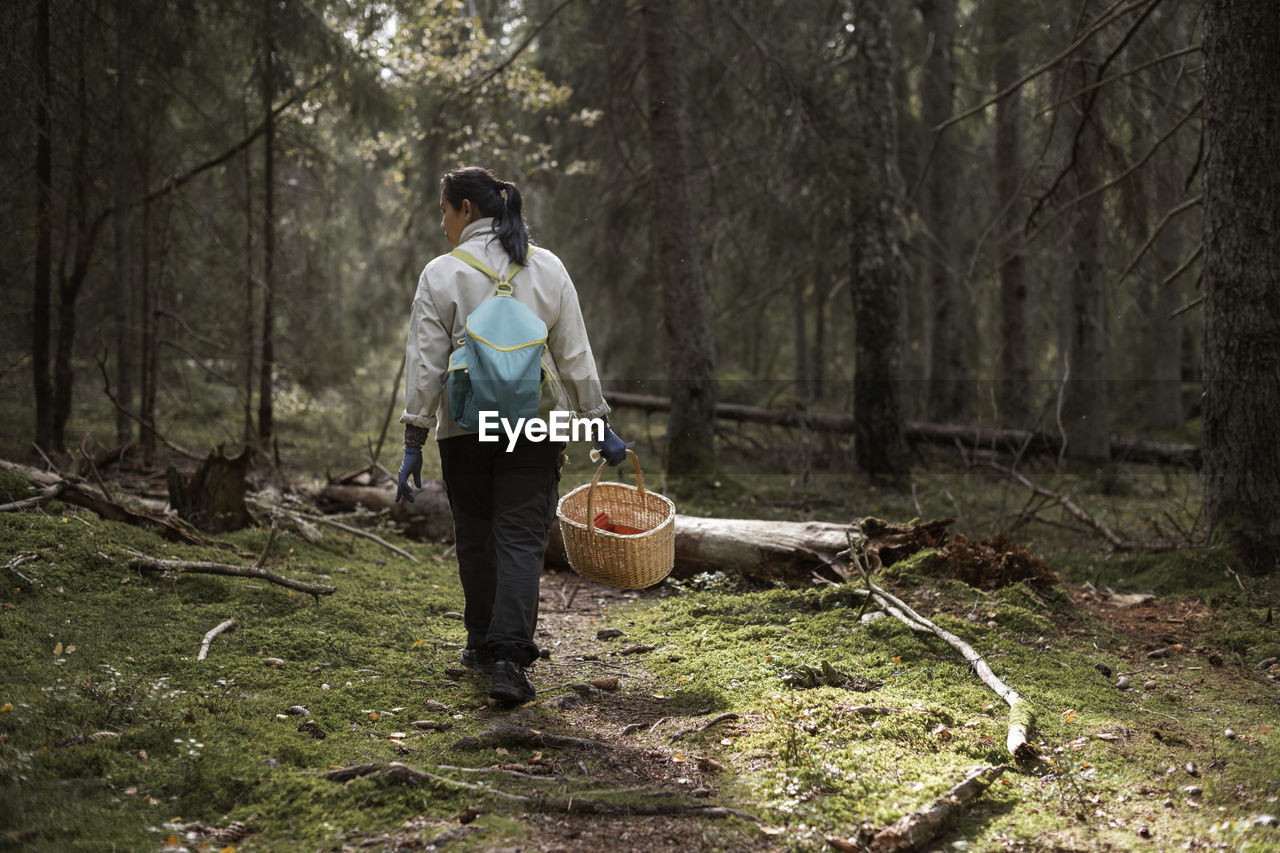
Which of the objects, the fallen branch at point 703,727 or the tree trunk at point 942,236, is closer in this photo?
the fallen branch at point 703,727

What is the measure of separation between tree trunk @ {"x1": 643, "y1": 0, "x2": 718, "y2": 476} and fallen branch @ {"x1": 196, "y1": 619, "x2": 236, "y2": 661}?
218 inches

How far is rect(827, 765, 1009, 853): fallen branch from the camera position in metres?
2.48

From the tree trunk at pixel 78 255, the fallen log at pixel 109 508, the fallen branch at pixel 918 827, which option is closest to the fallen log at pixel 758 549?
the fallen log at pixel 109 508

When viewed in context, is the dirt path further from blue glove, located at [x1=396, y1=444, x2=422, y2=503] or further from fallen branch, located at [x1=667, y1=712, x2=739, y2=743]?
blue glove, located at [x1=396, y1=444, x2=422, y2=503]

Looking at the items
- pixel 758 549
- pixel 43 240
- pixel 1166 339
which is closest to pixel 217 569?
pixel 758 549

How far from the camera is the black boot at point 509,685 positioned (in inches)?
144

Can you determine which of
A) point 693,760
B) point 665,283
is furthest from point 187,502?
point 665,283

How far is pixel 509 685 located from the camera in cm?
366

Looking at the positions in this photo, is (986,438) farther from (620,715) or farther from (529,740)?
(529,740)

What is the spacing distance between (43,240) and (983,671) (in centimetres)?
775

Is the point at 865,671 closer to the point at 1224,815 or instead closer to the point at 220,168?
the point at 1224,815

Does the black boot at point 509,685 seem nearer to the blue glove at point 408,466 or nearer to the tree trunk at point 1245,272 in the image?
the blue glove at point 408,466

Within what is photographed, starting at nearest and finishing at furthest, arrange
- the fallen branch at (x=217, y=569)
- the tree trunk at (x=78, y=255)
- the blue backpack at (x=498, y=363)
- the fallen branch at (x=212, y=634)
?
the blue backpack at (x=498, y=363) → the fallen branch at (x=212, y=634) → the fallen branch at (x=217, y=569) → the tree trunk at (x=78, y=255)

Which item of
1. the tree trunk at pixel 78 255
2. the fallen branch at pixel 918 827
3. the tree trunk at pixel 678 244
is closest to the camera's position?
the fallen branch at pixel 918 827
